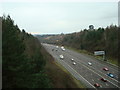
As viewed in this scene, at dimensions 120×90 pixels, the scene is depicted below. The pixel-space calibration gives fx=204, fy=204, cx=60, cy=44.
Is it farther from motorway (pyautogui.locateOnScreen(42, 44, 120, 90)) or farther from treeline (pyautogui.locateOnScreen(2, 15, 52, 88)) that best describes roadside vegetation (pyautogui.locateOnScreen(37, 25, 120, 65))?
treeline (pyautogui.locateOnScreen(2, 15, 52, 88))

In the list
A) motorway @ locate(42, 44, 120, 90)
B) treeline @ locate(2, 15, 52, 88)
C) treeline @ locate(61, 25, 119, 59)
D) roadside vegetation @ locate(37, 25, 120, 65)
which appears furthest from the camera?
treeline @ locate(61, 25, 119, 59)

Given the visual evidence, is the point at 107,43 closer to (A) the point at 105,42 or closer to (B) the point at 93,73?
(A) the point at 105,42

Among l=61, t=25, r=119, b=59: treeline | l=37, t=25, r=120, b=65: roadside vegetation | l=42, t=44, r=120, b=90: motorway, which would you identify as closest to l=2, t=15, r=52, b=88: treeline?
l=42, t=44, r=120, b=90: motorway

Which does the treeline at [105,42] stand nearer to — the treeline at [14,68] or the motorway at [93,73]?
the motorway at [93,73]

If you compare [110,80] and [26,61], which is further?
[110,80]

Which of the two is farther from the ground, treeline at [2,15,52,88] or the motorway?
treeline at [2,15,52,88]

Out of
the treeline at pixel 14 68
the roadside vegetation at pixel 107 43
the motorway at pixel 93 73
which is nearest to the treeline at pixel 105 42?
the roadside vegetation at pixel 107 43

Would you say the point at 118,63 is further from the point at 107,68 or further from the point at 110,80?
the point at 110,80

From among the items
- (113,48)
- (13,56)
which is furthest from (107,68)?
(13,56)

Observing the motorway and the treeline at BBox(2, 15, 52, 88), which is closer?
the treeline at BBox(2, 15, 52, 88)

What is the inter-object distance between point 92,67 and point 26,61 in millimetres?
37445

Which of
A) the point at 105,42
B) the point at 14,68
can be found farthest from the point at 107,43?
the point at 14,68

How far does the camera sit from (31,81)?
19234 millimetres

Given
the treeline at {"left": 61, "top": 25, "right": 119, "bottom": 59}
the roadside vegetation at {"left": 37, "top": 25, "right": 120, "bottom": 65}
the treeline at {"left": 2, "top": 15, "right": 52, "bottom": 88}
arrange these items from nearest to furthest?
the treeline at {"left": 2, "top": 15, "right": 52, "bottom": 88} → the roadside vegetation at {"left": 37, "top": 25, "right": 120, "bottom": 65} → the treeline at {"left": 61, "top": 25, "right": 119, "bottom": 59}
